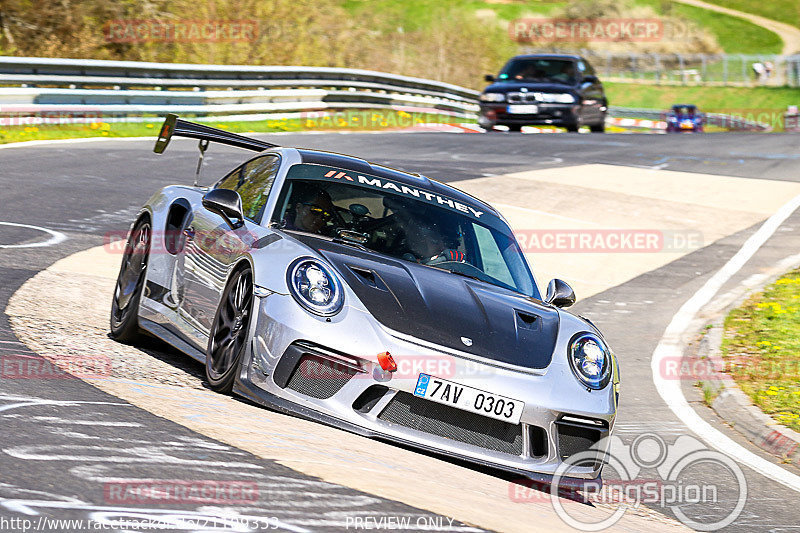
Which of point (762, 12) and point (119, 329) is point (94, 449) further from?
point (762, 12)

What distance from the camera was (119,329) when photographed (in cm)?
739

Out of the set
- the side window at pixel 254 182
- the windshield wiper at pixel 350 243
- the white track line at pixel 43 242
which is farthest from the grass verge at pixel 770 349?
the white track line at pixel 43 242

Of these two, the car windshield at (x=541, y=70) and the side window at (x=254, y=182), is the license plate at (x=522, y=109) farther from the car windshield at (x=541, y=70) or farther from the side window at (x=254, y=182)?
the side window at (x=254, y=182)

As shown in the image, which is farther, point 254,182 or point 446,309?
point 254,182

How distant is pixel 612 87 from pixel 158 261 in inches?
2350

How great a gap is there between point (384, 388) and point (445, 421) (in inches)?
12.8

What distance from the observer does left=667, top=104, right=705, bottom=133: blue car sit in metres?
39.3

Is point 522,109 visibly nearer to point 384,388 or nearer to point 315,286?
point 315,286

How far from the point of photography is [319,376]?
18.1 feet

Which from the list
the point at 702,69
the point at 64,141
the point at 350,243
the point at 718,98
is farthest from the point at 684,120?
the point at 350,243

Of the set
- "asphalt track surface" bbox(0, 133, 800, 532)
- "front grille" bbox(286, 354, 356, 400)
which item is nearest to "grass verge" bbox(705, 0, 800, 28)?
"asphalt track surface" bbox(0, 133, 800, 532)

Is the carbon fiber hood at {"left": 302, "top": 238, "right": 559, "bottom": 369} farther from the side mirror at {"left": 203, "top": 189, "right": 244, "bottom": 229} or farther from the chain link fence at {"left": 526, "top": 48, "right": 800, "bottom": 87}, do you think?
the chain link fence at {"left": 526, "top": 48, "right": 800, "bottom": 87}

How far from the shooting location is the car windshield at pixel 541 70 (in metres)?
26.9

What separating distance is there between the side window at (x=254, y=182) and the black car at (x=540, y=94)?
754 inches
